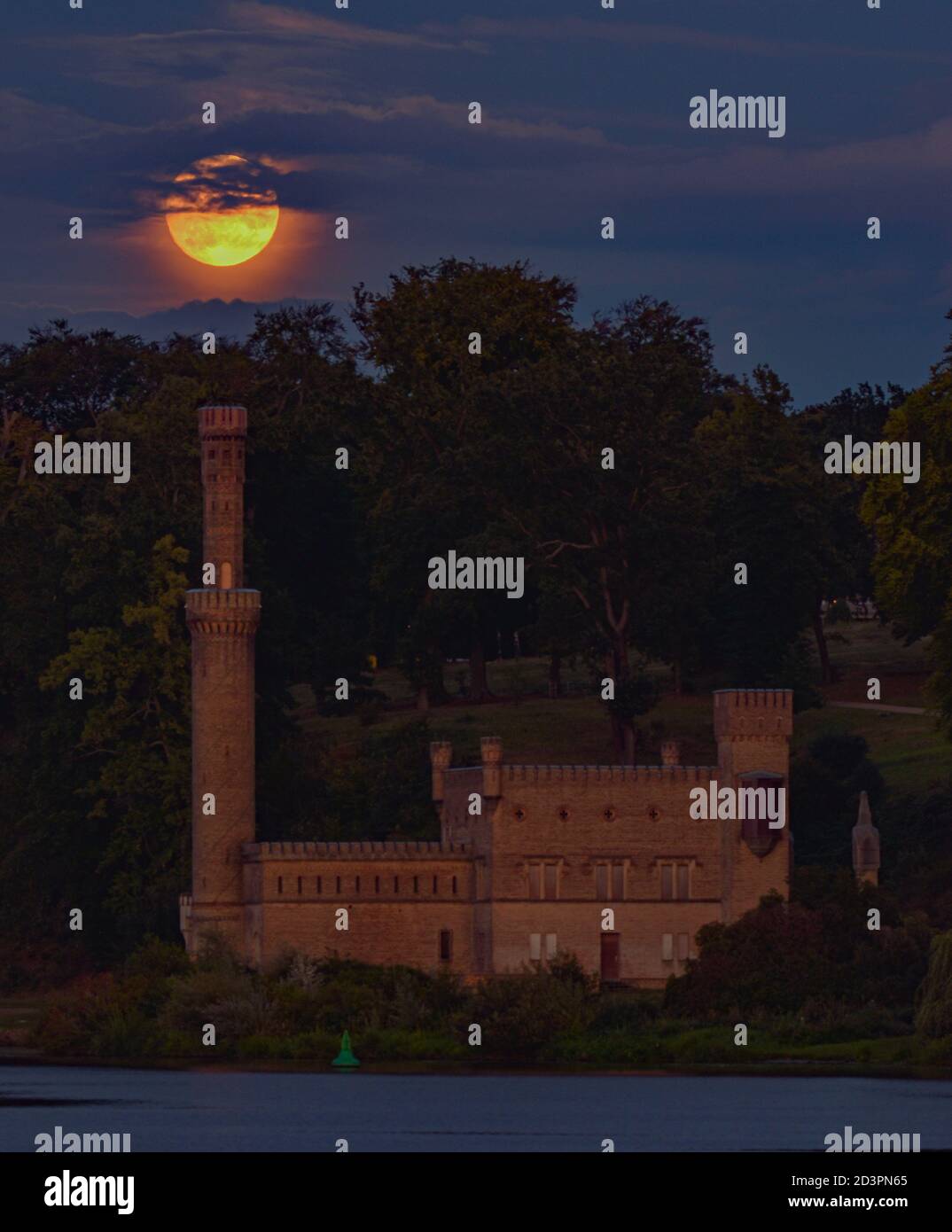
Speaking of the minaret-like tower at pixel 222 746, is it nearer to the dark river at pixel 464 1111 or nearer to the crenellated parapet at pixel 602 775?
Answer: the crenellated parapet at pixel 602 775

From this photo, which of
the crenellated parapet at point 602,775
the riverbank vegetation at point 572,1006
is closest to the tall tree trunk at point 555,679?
the crenellated parapet at point 602,775

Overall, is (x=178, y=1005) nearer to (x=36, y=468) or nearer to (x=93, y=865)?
(x=93, y=865)

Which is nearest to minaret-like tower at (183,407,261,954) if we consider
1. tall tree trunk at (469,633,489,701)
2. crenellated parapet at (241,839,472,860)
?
crenellated parapet at (241,839,472,860)

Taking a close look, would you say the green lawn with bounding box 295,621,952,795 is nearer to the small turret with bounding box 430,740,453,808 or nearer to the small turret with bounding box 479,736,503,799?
the small turret with bounding box 430,740,453,808
